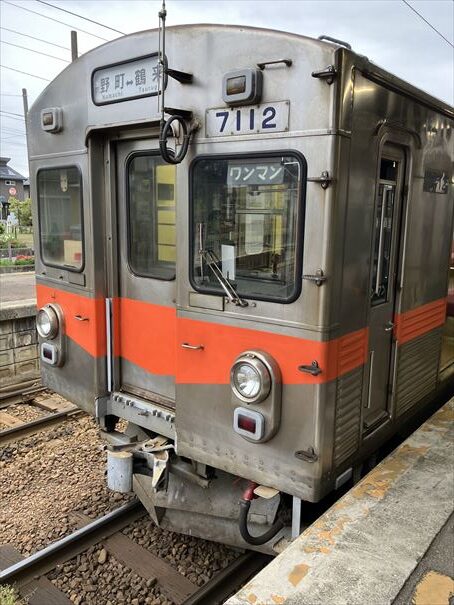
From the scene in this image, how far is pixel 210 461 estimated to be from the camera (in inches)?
130

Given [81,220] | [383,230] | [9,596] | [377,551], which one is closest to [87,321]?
[81,220]

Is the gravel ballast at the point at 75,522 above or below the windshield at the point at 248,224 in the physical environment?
below

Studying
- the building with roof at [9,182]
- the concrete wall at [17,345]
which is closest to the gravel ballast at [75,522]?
the concrete wall at [17,345]

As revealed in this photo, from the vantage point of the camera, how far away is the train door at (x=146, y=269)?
3.62m

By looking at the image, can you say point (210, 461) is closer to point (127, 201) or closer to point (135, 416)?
point (135, 416)

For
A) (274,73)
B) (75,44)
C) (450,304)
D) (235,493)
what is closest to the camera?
(274,73)

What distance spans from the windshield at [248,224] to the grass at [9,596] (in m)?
2.31

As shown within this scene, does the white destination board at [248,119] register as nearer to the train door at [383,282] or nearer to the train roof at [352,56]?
the train roof at [352,56]

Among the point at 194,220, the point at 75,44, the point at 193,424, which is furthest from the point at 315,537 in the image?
the point at 75,44

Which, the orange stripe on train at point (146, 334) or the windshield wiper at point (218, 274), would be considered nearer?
the windshield wiper at point (218, 274)

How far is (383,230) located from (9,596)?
10.8ft

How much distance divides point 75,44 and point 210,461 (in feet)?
51.1

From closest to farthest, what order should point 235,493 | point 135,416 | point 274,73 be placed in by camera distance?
1. point 274,73
2. point 235,493
3. point 135,416

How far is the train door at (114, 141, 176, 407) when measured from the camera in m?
3.62
